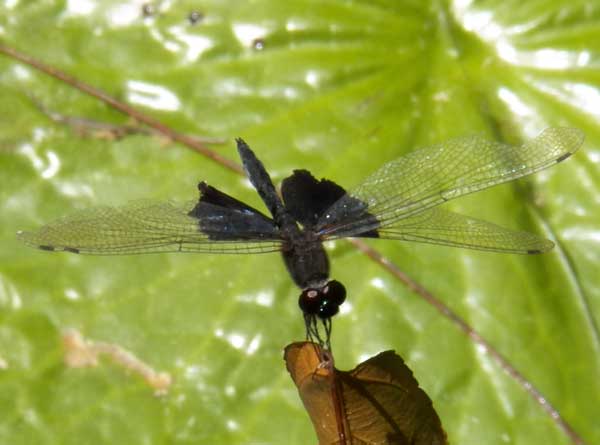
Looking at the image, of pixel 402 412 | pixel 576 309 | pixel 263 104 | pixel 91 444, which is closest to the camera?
pixel 402 412

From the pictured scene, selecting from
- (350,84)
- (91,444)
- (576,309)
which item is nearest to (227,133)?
(350,84)

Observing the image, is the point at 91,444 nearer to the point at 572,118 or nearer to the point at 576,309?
the point at 576,309

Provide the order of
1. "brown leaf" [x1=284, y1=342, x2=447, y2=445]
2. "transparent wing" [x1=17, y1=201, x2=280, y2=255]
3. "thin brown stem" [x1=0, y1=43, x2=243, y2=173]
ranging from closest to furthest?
"brown leaf" [x1=284, y1=342, x2=447, y2=445] → "transparent wing" [x1=17, y1=201, x2=280, y2=255] → "thin brown stem" [x1=0, y1=43, x2=243, y2=173]

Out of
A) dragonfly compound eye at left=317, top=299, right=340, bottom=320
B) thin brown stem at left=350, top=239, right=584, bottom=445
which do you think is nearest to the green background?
thin brown stem at left=350, top=239, right=584, bottom=445

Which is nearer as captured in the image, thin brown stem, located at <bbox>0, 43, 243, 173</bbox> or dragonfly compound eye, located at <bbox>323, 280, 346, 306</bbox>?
dragonfly compound eye, located at <bbox>323, 280, 346, 306</bbox>

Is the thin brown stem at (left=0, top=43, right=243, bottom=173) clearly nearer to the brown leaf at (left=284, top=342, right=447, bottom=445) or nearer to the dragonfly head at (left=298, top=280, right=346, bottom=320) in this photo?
the dragonfly head at (left=298, top=280, right=346, bottom=320)

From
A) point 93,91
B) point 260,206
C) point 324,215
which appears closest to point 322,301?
point 324,215


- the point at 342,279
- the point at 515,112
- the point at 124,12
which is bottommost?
the point at 342,279
